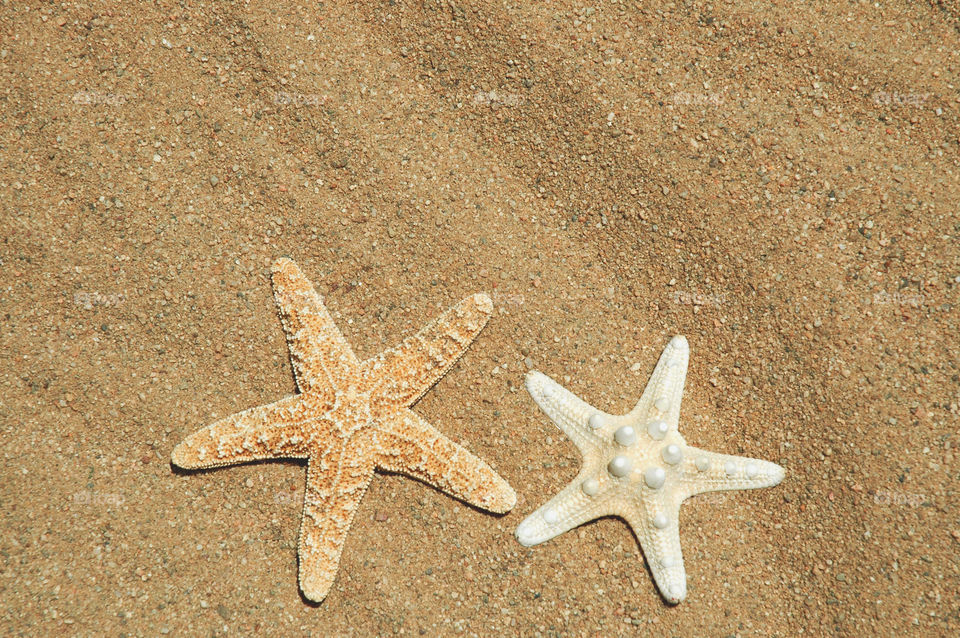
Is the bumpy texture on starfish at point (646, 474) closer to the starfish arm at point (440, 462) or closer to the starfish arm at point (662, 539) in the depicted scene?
the starfish arm at point (662, 539)

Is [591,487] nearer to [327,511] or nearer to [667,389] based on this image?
[667,389]

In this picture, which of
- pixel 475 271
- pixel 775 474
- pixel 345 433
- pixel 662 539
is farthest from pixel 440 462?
pixel 775 474

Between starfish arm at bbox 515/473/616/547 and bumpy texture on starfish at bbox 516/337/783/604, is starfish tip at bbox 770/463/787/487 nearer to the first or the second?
bumpy texture on starfish at bbox 516/337/783/604

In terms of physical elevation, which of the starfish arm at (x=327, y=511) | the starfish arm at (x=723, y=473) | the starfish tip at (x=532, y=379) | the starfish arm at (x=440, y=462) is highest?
the starfish tip at (x=532, y=379)

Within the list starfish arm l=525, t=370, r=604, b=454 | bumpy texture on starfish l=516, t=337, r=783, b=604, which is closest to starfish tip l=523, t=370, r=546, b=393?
starfish arm l=525, t=370, r=604, b=454

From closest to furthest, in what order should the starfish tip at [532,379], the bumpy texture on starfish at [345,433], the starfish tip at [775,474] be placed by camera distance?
the bumpy texture on starfish at [345,433] → the starfish tip at [775,474] → the starfish tip at [532,379]

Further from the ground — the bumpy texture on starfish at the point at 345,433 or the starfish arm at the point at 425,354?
the starfish arm at the point at 425,354

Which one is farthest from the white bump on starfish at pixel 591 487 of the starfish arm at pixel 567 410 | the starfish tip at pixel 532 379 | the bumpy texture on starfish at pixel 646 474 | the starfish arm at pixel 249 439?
the starfish arm at pixel 249 439
